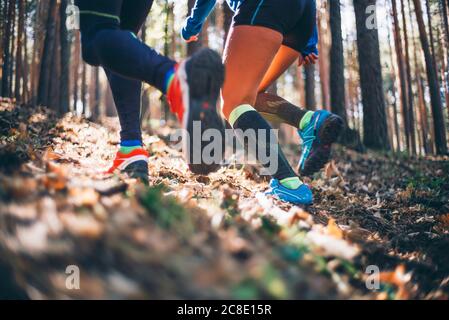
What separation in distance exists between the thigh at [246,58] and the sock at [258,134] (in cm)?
7

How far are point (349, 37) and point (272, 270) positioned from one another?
66.3ft

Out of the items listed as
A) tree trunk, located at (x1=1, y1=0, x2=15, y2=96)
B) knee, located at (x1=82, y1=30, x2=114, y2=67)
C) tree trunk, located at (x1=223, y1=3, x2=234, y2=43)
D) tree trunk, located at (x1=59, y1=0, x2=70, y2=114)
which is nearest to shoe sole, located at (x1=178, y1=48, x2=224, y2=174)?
knee, located at (x1=82, y1=30, x2=114, y2=67)

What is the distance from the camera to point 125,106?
2207mm

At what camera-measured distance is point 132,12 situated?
2203mm

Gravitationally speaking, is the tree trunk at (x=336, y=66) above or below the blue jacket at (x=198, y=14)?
above

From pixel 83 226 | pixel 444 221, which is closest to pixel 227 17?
pixel 444 221

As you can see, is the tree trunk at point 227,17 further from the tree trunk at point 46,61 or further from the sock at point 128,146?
the sock at point 128,146

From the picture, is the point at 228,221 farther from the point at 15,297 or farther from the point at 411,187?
the point at 411,187

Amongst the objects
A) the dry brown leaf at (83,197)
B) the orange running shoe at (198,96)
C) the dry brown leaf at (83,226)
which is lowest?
the dry brown leaf at (83,226)

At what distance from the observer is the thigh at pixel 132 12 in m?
2.20

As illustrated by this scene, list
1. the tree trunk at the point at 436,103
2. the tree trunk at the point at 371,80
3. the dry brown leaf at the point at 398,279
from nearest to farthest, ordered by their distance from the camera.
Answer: the dry brown leaf at the point at 398,279
the tree trunk at the point at 371,80
the tree trunk at the point at 436,103

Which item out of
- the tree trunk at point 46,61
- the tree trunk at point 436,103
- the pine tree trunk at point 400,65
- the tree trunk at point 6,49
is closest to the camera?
the tree trunk at point 46,61

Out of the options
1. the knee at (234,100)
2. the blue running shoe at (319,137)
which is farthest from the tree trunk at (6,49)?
the blue running shoe at (319,137)
